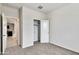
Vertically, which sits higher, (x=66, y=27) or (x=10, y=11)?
(x=10, y=11)

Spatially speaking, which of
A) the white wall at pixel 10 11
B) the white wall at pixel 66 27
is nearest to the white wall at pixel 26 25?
the white wall at pixel 10 11

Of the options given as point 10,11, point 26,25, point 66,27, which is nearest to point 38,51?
point 26,25

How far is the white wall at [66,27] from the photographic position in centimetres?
339

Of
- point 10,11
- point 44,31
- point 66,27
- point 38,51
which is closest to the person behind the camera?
point 38,51

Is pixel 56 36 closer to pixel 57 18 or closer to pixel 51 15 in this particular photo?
pixel 57 18

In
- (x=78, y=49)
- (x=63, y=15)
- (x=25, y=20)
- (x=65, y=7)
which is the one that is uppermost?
(x=65, y=7)

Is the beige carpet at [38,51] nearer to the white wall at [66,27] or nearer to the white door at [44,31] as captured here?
the white wall at [66,27]

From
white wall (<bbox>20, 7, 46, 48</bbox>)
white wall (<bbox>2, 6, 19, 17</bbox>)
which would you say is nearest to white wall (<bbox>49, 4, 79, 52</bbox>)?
white wall (<bbox>20, 7, 46, 48</bbox>)

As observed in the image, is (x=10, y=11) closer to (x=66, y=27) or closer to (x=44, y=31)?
(x=44, y=31)

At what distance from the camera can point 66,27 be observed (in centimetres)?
391

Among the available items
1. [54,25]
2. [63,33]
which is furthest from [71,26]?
[54,25]

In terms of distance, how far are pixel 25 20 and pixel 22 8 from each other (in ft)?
2.37

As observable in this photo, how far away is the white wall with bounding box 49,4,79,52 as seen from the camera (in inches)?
133

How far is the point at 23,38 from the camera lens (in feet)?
13.9
